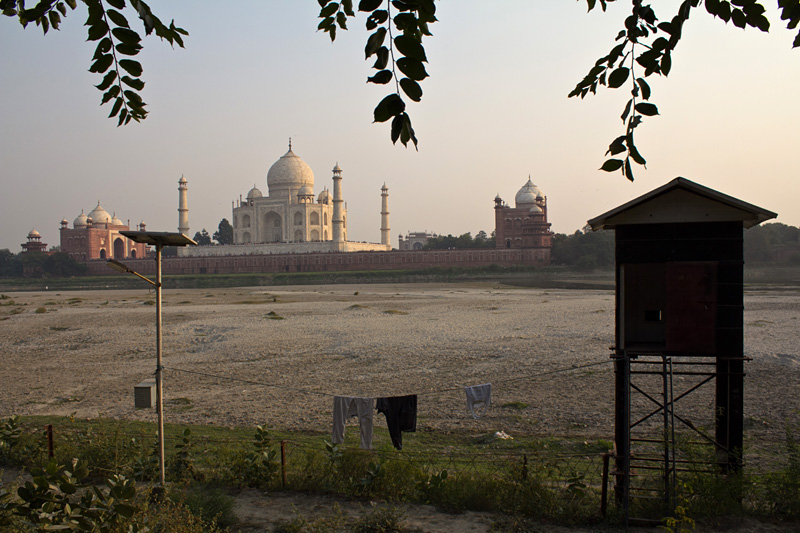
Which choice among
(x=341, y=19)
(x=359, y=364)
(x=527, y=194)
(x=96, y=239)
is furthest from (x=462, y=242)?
(x=341, y=19)

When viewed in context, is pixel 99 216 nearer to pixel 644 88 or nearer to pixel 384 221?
pixel 384 221

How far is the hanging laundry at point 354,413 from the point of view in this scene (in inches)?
222

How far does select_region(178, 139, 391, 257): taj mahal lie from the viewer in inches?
1975

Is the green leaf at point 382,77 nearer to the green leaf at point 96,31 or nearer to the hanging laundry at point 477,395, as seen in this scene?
the green leaf at point 96,31

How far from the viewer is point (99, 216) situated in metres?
59.4

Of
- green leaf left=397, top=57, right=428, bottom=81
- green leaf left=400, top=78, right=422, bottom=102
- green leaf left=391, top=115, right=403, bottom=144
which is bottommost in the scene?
green leaf left=391, top=115, right=403, bottom=144

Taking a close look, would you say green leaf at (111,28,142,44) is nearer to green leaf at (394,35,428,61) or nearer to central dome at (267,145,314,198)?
green leaf at (394,35,428,61)

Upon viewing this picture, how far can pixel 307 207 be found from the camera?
53969 millimetres

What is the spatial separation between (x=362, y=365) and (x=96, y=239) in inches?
1972

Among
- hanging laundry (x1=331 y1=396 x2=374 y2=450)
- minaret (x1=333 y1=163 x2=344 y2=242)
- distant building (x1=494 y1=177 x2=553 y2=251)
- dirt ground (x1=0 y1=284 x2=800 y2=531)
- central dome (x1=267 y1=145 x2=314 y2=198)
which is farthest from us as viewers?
central dome (x1=267 y1=145 x2=314 y2=198)

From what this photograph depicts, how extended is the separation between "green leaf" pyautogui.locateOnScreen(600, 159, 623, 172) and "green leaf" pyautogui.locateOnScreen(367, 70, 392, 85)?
40.0 inches

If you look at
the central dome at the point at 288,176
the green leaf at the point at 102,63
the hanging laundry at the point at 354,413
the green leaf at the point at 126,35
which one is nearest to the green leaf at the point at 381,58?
the green leaf at the point at 126,35

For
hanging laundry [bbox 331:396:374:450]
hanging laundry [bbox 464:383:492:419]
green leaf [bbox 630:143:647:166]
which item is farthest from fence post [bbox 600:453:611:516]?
green leaf [bbox 630:143:647:166]

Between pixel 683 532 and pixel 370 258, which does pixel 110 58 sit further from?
pixel 370 258
